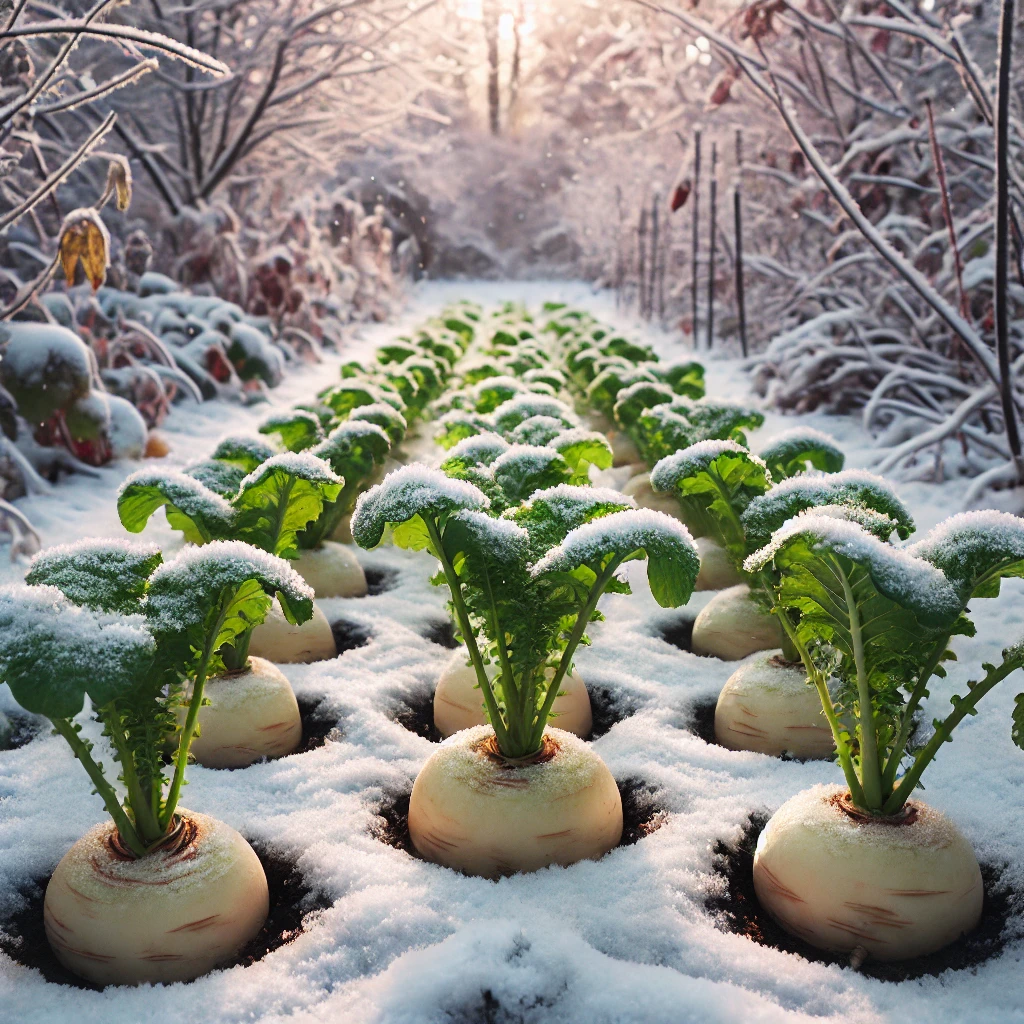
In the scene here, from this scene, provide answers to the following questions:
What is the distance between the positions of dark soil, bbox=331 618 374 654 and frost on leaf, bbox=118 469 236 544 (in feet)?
2.45

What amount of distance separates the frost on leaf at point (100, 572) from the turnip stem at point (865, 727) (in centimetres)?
121

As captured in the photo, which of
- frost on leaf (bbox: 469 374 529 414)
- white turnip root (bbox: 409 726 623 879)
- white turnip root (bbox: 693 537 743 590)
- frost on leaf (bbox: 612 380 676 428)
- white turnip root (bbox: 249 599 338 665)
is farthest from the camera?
frost on leaf (bbox: 469 374 529 414)

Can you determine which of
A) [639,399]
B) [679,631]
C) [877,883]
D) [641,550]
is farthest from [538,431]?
[877,883]

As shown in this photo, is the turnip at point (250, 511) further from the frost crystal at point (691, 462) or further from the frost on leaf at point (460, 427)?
the frost on leaf at point (460, 427)

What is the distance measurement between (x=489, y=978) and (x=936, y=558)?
98cm

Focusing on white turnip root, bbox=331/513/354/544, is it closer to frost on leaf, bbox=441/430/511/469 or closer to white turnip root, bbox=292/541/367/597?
white turnip root, bbox=292/541/367/597

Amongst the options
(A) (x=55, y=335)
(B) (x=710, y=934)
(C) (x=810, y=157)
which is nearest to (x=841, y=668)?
(B) (x=710, y=934)

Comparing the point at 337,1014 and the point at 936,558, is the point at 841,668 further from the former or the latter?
the point at 337,1014

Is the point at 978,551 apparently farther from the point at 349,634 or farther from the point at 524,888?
the point at 349,634

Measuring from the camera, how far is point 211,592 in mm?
1558

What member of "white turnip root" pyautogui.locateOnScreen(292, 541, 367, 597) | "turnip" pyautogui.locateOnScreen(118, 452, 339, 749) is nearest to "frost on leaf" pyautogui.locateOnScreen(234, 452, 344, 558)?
"turnip" pyautogui.locateOnScreen(118, 452, 339, 749)

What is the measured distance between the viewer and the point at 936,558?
1.60m

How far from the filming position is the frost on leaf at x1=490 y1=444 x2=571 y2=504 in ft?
7.79

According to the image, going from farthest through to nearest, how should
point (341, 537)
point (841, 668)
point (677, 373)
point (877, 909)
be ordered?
point (677, 373), point (341, 537), point (841, 668), point (877, 909)
